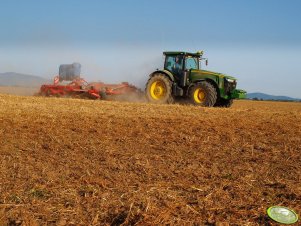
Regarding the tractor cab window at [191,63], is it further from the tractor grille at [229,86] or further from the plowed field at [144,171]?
the plowed field at [144,171]

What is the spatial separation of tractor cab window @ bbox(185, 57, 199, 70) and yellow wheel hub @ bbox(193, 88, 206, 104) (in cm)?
109

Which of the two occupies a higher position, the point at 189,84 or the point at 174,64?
the point at 174,64

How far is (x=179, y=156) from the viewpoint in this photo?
6.39 metres

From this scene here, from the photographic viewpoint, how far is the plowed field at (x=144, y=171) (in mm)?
4023

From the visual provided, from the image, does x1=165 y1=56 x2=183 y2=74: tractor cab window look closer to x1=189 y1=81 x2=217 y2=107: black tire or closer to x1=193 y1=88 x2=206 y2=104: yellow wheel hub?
x1=189 y1=81 x2=217 y2=107: black tire

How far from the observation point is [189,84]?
16.0m

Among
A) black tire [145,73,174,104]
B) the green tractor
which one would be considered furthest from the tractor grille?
black tire [145,73,174,104]

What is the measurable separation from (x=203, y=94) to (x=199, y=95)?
18cm

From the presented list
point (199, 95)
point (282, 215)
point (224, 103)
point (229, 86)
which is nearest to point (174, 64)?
point (199, 95)

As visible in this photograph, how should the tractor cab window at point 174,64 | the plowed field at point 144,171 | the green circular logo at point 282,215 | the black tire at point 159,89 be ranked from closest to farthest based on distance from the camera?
the green circular logo at point 282,215
the plowed field at point 144,171
the black tire at point 159,89
the tractor cab window at point 174,64

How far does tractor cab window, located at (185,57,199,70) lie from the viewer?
16.2 m

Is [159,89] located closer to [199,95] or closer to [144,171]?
[199,95]

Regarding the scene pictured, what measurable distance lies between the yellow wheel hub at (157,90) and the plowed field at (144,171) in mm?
6939

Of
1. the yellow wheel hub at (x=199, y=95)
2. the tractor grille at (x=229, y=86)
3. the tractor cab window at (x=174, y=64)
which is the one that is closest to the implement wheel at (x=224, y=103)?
the tractor grille at (x=229, y=86)
